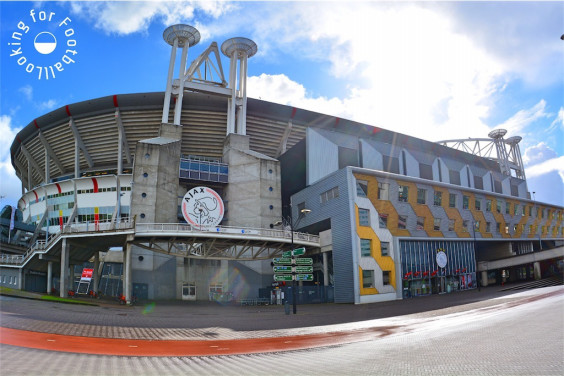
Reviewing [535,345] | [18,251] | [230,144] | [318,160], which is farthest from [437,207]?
[18,251]

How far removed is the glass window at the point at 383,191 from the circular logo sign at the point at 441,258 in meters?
10.8

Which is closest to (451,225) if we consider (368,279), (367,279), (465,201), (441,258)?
(465,201)

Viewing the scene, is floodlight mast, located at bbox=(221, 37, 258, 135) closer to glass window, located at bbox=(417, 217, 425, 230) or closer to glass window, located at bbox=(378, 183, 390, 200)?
glass window, located at bbox=(378, 183, 390, 200)

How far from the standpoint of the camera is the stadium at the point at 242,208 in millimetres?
44469

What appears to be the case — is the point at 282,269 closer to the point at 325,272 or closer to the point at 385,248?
the point at 325,272

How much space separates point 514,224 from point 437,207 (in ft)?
73.3

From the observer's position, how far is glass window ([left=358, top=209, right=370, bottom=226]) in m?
44.8

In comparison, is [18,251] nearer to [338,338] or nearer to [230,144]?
[230,144]

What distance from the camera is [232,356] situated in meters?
13.9

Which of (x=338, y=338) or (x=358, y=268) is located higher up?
(x=358, y=268)

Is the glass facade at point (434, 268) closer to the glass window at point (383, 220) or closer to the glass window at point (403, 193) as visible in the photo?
the glass window at point (383, 220)

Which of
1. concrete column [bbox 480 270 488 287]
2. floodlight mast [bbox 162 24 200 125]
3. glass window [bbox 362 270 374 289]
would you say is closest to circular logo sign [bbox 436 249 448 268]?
concrete column [bbox 480 270 488 287]

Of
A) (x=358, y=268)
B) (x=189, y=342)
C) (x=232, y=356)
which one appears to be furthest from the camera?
(x=358, y=268)

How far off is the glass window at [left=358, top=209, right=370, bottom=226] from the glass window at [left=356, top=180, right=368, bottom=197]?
73.2 inches
